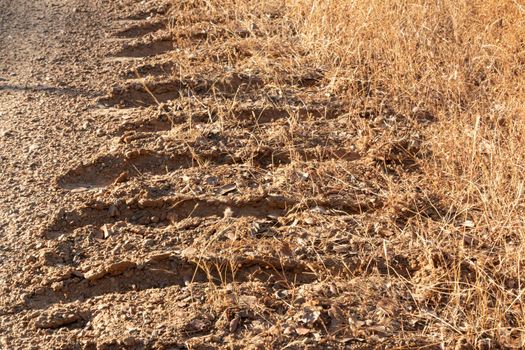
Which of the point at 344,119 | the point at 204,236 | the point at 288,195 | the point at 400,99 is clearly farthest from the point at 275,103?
the point at 204,236

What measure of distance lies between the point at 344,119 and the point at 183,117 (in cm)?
83

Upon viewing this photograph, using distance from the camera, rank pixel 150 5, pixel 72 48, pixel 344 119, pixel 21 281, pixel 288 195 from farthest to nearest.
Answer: pixel 150 5 < pixel 72 48 < pixel 344 119 < pixel 288 195 < pixel 21 281

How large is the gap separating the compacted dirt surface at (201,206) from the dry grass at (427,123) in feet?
0.07

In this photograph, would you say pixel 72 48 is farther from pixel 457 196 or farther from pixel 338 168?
pixel 457 196

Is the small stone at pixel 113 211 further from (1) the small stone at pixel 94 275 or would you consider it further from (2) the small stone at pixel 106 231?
(1) the small stone at pixel 94 275

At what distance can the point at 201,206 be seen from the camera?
3256 mm

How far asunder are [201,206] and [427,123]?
50.1 inches

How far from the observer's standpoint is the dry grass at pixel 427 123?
106 inches

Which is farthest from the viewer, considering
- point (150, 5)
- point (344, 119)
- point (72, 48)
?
point (150, 5)

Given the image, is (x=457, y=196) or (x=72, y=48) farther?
(x=72, y=48)

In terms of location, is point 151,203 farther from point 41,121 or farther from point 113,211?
point 41,121

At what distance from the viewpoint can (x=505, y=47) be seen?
4.32 metres

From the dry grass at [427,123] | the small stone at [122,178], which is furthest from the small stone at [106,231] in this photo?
the dry grass at [427,123]

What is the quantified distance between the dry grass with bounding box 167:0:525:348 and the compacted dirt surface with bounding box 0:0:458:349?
0.02 meters
